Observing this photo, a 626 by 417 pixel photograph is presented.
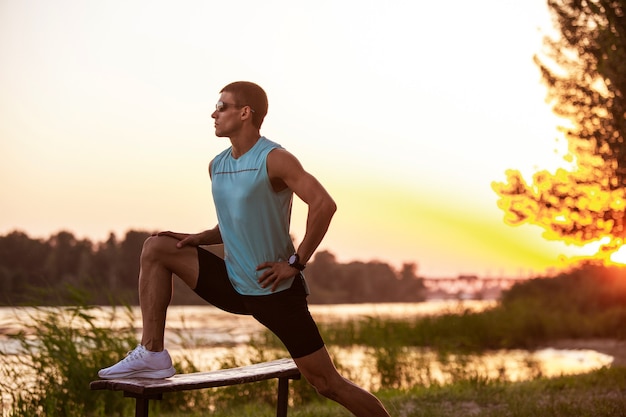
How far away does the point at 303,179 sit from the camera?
178 inches

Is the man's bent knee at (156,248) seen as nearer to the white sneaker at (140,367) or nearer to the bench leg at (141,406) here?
the white sneaker at (140,367)

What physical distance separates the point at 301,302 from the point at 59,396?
5.10 meters

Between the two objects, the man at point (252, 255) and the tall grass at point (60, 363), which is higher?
the man at point (252, 255)

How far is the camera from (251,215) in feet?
15.0

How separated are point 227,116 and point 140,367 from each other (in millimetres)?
1433

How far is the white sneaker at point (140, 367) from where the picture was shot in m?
4.67

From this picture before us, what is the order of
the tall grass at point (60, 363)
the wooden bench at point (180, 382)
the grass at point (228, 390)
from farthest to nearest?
the tall grass at point (60, 363) < the grass at point (228, 390) < the wooden bench at point (180, 382)

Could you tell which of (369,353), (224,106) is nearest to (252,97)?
(224,106)

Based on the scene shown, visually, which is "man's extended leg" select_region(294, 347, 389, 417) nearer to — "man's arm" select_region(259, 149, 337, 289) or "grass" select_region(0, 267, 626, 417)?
"man's arm" select_region(259, 149, 337, 289)

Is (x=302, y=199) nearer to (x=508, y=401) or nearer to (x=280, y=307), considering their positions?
(x=280, y=307)

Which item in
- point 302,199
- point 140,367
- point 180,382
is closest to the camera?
point 302,199

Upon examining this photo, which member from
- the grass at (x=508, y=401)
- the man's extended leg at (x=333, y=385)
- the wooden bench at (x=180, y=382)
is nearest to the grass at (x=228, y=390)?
the grass at (x=508, y=401)

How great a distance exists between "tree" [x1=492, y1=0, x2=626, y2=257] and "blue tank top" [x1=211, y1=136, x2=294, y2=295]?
6.67 m

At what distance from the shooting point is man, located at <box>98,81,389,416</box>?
4566 millimetres
